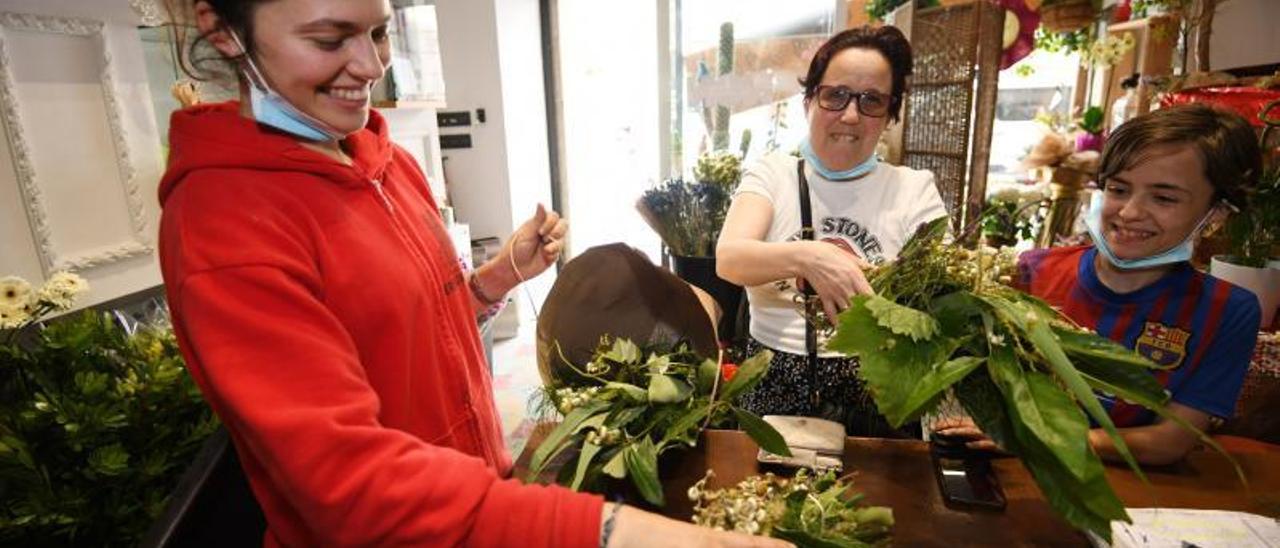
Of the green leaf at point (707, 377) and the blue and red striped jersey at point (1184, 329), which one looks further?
the blue and red striped jersey at point (1184, 329)

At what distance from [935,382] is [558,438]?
53 centimetres

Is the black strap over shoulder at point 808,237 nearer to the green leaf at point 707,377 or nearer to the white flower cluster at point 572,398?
the green leaf at point 707,377

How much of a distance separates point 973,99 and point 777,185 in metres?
1.59

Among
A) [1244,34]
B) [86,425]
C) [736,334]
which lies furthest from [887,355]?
[1244,34]

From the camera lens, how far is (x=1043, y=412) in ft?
2.31

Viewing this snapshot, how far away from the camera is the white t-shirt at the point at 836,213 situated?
4.95 ft

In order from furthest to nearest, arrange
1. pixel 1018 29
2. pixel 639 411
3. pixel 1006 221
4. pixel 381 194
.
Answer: pixel 1018 29 < pixel 1006 221 < pixel 639 411 < pixel 381 194

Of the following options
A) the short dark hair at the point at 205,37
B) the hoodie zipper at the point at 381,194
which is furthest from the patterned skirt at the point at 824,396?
the short dark hair at the point at 205,37

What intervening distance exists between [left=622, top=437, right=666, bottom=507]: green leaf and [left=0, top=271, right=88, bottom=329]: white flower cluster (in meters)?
1.42

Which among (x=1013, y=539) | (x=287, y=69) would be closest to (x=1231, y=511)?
(x=1013, y=539)

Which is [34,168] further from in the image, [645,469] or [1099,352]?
[1099,352]

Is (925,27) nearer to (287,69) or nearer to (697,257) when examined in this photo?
(697,257)

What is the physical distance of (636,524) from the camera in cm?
65

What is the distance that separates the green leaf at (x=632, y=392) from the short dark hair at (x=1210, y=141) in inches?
43.7
